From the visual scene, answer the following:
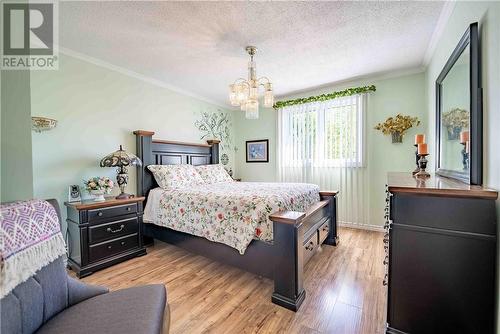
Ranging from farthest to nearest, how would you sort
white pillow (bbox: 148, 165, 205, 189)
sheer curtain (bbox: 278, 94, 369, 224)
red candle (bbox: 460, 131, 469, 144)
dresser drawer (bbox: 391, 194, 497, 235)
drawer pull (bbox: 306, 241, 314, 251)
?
sheer curtain (bbox: 278, 94, 369, 224), white pillow (bbox: 148, 165, 205, 189), drawer pull (bbox: 306, 241, 314, 251), red candle (bbox: 460, 131, 469, 144), dresser drawer (bbox: 391, 194, 497, 235)

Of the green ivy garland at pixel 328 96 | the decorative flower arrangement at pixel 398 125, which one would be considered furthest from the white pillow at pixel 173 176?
the decorative flower arrangement at pixel 398 125

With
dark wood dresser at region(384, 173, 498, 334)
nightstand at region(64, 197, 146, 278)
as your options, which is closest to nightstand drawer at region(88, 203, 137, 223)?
nightstand at region(64, 197, 146, 278)

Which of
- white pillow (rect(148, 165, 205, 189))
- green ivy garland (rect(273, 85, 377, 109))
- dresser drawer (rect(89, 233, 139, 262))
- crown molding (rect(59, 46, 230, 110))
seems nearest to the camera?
dresser drawer (rect(89, 233, 139, 262))

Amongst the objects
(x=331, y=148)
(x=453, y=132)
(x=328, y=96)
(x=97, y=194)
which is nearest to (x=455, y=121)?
(x=453, y=132)

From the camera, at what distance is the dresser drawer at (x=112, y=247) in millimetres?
2328

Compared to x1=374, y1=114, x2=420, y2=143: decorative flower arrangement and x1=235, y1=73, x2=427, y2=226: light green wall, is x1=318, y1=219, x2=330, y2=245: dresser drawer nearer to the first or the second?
x1=235, y1=73, x2=427, y2=226: light green wall

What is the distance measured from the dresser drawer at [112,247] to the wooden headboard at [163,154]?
71cm

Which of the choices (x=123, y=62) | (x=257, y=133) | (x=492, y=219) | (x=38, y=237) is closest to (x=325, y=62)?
(x=257, y=133)

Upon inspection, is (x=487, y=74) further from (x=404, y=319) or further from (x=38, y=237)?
(x=38, y=237)

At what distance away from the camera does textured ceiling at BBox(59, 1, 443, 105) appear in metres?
1.88

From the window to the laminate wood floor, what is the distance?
1.62 m

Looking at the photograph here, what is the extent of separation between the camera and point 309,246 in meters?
2.13

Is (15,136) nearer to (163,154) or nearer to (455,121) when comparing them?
(163,154)

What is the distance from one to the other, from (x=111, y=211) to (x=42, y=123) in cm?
116
